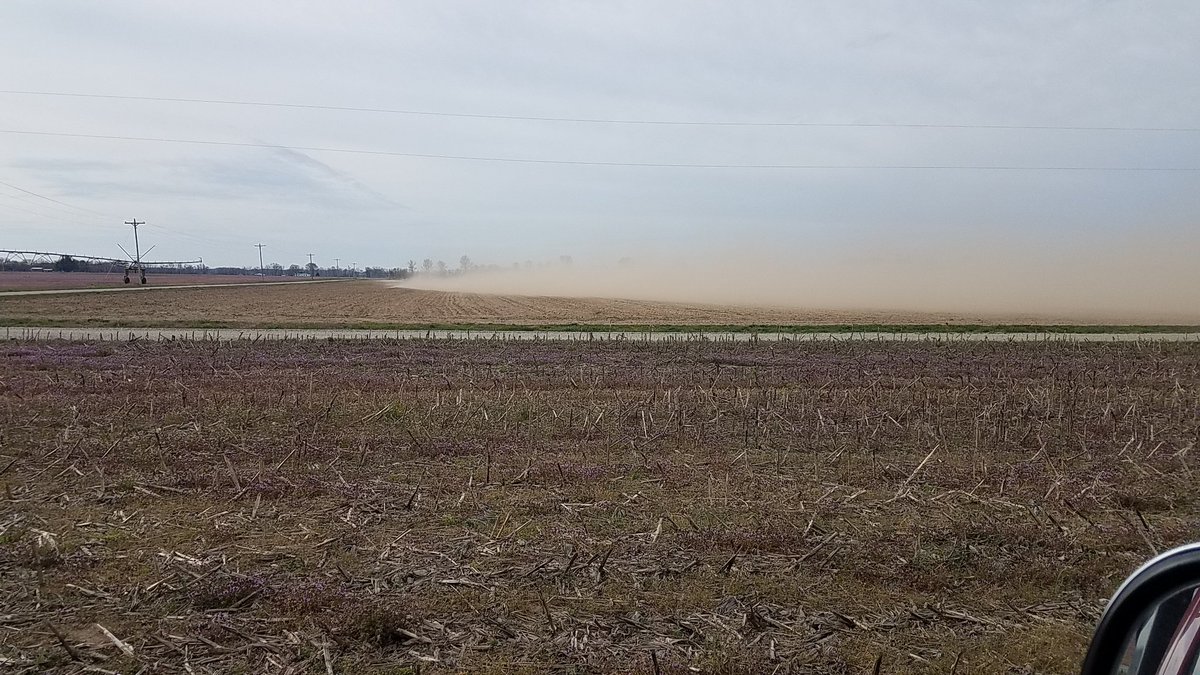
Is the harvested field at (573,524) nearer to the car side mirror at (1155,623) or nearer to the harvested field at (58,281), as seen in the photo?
the car side mirror at (1155,623)

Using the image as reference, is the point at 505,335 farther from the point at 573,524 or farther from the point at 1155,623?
the point at 1155,623

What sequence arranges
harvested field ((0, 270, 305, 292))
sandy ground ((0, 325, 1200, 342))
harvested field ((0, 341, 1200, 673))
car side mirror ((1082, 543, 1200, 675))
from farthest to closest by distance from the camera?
harvested field ((0, 270, 305, 292)), sandy ground ((0, 325, 1200, 342)), harvested field ((0, 341, 1200, 673)), car side mirror ((1082, 543, 1200, 675))

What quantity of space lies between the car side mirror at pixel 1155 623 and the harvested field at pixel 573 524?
262 centimetres

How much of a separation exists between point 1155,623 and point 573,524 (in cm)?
531

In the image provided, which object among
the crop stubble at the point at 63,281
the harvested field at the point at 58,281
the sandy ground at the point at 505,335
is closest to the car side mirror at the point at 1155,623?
the sandy ground at the point at 505,335

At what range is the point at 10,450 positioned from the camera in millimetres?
9594

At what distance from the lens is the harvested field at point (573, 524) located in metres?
4.88

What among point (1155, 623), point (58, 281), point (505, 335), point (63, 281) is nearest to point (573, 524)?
point (1155, 623)

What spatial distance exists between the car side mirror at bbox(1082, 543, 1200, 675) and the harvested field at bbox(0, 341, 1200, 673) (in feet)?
8.59

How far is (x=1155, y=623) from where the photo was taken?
7.01 ft

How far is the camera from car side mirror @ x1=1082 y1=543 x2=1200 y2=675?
1981 mm

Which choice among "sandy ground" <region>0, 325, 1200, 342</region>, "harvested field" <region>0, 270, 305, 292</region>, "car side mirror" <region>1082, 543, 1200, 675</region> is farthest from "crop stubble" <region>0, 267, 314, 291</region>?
"car side mirror" <region>1082, 543, 1200, 675</region>

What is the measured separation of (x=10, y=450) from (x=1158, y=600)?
1186cm

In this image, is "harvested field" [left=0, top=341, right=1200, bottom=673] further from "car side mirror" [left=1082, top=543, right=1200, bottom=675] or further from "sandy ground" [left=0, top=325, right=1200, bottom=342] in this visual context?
"sandy ground" [left=0, top=325, right=1200, bottom=342]
